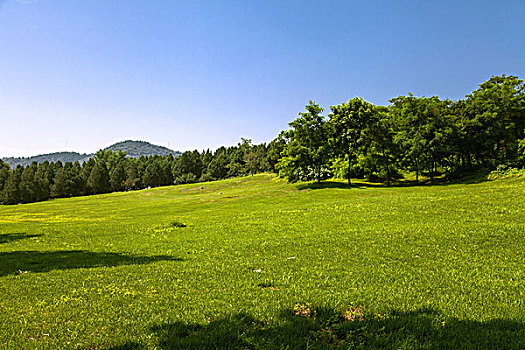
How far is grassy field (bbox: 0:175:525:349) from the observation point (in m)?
5.96

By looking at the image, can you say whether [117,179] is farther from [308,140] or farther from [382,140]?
[382,140]

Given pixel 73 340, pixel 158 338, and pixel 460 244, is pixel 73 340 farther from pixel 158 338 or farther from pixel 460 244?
pixel 460 244

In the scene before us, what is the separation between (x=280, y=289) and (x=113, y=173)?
503 feet

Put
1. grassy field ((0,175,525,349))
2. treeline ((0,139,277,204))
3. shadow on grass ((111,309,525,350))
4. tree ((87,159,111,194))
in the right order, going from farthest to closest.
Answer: tree ((87,159,111,194)) < treeline ((0,139,277,204)) < grassy field ((0,175,525,349)) < shadow on grass ((111,309,525,350))

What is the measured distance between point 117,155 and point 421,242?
204880mm

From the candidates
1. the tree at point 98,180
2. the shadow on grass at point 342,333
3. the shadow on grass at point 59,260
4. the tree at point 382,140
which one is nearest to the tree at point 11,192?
the tree at point 98,180

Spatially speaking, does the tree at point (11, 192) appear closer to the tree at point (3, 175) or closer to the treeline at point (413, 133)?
the tree at point (3, 175)

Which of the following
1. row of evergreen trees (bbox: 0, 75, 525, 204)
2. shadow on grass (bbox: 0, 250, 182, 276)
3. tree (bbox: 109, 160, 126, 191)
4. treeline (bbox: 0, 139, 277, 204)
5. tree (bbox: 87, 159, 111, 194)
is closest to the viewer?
shadow on grass (bbox: 0, 250, 182, 276)

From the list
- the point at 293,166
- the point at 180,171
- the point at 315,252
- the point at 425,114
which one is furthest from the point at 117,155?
the point at 315,252

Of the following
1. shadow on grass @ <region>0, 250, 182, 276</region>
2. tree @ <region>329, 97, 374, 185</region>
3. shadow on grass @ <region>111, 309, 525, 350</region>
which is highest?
tree @ <region>329, 97, 374, 185</region>

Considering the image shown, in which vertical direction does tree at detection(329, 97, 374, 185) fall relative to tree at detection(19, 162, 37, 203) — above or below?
above

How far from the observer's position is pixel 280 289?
29.6 ft

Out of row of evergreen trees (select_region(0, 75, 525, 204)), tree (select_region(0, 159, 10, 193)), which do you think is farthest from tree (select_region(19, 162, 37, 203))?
row of evergreen trees (select_region(0, 75, 525, 204))

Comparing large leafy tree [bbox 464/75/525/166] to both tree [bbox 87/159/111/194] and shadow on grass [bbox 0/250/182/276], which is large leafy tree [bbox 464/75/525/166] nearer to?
shadow on grass [bbox 0/250/182/276]
